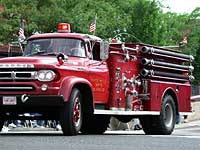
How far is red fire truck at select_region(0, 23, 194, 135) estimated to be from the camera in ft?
41.5

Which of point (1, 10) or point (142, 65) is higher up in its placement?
point (1, 10)

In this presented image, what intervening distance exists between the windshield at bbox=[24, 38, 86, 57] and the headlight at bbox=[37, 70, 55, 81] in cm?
116

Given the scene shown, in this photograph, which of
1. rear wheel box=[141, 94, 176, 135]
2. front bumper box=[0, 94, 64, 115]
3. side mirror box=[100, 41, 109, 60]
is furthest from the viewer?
rear wheel box=[141, 94, 176, 135]

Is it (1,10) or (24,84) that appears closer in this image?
(24,84)

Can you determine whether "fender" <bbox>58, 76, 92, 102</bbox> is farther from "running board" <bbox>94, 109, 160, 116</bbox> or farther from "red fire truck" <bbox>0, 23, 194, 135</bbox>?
"running board" <bbox>94, 109, 160, 116</bbox>

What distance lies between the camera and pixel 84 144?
10.6 meters

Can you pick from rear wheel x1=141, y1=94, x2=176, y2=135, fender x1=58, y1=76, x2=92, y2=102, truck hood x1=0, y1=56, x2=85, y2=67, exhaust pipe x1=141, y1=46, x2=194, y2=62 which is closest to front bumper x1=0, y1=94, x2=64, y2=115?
fender x1=58, y1=76, x2=92, y2=102

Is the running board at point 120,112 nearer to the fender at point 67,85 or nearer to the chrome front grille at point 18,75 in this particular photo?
the fender at point 67,85

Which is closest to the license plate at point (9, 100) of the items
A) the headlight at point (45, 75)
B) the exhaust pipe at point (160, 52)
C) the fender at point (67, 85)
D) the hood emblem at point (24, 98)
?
the hood emblem at point (24, 98)

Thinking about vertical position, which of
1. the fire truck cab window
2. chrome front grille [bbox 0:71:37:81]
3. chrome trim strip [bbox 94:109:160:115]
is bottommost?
chrome trim strip [bbox 94:109:160:115]

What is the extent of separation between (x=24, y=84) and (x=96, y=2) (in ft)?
73.4

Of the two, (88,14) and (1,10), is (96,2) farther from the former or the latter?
(1,10)

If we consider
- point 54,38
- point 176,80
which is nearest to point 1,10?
point 176,80

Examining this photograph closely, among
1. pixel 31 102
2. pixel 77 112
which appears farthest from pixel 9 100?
pixel 77 112
